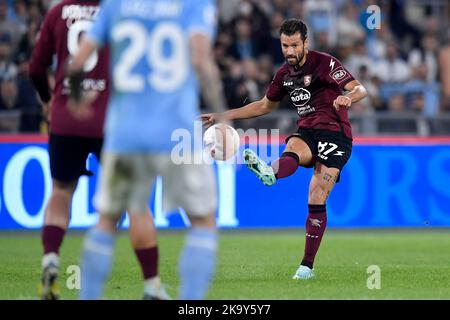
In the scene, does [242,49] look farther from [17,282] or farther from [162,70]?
[162,70]

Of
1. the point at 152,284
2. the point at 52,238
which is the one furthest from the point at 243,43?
the point at 152,284

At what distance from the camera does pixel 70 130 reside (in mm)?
7344

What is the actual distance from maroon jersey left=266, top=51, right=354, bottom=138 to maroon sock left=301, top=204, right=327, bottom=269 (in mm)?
777

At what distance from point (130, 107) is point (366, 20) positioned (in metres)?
13.0

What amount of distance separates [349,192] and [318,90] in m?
5.72

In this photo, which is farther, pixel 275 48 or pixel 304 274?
pixel 275 48

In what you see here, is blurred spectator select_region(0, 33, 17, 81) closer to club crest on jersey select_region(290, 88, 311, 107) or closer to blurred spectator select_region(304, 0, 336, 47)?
blurred spectator select_region(304, 0, 336, 47)

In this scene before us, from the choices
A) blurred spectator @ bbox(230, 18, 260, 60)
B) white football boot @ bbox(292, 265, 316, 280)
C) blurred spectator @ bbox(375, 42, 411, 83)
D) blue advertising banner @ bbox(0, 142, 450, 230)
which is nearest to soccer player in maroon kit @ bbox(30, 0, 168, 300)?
white football boot @ bbox(292, 265, 316, 280)

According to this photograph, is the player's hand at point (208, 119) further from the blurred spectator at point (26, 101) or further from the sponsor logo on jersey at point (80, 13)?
the blurred spectator at point (26, 101)

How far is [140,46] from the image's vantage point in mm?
6000

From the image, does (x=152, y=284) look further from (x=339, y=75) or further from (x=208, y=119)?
(x=339, y=75)

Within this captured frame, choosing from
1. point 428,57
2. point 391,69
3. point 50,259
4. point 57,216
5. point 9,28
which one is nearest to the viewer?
point 50,259

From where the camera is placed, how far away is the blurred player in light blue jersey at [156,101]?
598 centimetres

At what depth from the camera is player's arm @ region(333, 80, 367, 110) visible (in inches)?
351
